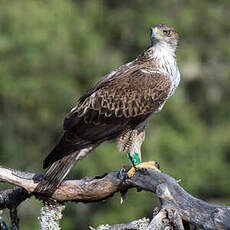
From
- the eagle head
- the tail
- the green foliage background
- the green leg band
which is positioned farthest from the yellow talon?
the green foliage background

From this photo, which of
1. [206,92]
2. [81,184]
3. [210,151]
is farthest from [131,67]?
[206,92]

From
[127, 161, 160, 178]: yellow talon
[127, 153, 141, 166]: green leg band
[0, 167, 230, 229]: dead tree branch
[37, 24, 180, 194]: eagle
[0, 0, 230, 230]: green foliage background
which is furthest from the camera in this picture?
[0, 0, 230, 230]: green foliage background

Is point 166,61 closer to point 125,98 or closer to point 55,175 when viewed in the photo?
point 125,98

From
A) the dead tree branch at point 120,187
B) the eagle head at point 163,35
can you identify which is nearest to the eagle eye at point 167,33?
the eagle head at point 163,35

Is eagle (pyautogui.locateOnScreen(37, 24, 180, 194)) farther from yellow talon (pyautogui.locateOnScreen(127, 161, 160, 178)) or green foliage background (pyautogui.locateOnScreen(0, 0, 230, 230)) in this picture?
green foliage background (pyautogui.locateOnScreen(0, 0, 230, 230))

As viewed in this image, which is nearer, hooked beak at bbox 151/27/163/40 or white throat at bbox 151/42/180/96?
white throat at bbox 151/42/180/96

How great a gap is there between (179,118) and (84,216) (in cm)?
446

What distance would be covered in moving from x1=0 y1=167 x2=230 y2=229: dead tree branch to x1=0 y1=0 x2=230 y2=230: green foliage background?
43.6 feet

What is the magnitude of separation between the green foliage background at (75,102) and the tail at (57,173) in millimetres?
12718

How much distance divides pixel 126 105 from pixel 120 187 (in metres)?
1.29

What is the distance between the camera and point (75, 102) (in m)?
22.3

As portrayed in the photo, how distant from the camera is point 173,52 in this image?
27.1ft

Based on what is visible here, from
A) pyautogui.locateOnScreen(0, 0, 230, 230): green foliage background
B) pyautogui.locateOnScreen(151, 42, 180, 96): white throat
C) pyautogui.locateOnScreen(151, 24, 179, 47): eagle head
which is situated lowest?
pyautogui.locateOnScreen(0, 0, 230, 230): green foliage background

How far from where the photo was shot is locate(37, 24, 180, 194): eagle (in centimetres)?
776
